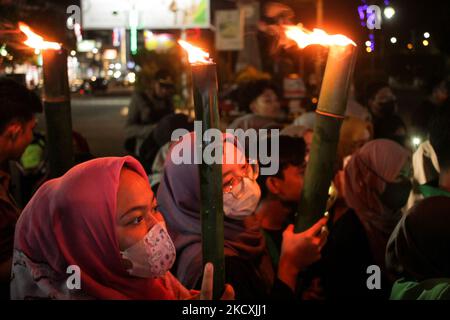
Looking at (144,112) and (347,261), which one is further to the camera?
(144,112)

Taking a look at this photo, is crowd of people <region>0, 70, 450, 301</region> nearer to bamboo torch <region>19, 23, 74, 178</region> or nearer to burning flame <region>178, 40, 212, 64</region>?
bamboo torch <region>19, 23, 74, 178</region>

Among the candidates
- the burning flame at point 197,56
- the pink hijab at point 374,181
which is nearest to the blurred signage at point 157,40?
the pink hijab at point 374,181

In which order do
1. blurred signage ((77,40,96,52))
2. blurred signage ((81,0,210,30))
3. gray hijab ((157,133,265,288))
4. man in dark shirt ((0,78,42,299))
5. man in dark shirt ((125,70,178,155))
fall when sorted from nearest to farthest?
gray hijab ((157,133,265,288)) → man in dark shirt ((0,78,42,299)) → man in dark shirt ((125,70,178,155)) → blurred signage ((77,40,96,52)) → blurred signage ((81,0,210,30))

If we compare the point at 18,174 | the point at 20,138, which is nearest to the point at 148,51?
the point at 18,174

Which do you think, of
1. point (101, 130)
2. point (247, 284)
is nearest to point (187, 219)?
point (247, 284)

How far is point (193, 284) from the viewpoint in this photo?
2.49m

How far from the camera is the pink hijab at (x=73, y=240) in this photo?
180 cm

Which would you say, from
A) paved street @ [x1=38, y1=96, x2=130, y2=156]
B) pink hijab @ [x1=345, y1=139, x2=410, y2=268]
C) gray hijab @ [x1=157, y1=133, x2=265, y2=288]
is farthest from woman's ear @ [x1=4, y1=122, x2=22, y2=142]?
paved street @ [x1=38, y1=96, x2=130, y2=156]

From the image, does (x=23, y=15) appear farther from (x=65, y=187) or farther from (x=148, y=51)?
(x=148, y=51)

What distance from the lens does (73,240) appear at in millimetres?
1802

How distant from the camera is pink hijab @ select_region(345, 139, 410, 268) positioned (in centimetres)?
443

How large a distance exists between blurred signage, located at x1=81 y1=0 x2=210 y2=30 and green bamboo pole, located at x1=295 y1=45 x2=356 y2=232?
13739mm

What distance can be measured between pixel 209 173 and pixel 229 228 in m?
1.37

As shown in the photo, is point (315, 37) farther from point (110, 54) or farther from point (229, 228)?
point (110, 54)
